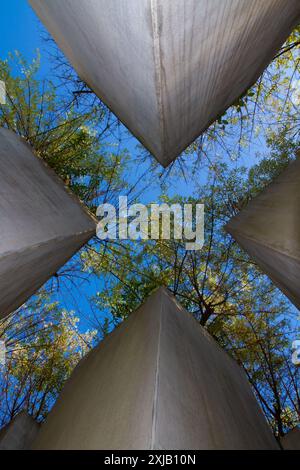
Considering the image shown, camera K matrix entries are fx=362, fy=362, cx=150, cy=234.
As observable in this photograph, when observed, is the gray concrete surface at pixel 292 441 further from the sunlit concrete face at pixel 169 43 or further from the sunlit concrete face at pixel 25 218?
the sunlit concrete face at pixel 169 43

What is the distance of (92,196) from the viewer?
746 centimetres

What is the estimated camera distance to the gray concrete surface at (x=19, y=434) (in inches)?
181

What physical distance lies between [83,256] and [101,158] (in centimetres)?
231

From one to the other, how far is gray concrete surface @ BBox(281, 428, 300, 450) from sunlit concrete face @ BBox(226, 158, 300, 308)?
2.02m

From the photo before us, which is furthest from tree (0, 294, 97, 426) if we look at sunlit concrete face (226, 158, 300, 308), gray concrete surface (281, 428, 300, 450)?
sunlit concrete face (226, 158, 300, 308)

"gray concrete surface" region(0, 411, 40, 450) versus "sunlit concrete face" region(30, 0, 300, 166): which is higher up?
"sunlit concrete face" region(30, 0, 300, 166)

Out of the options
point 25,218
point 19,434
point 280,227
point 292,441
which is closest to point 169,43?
point 25,218

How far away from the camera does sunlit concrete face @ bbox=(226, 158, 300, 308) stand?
3322mm

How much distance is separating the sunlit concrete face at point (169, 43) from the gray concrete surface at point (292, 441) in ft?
13.8

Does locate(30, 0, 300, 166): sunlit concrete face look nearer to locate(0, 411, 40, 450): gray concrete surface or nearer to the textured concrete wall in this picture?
the textured concrete wall

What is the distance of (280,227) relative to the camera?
3660 millimetres

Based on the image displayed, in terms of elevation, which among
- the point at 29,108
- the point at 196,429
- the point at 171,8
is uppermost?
the point at 29,108

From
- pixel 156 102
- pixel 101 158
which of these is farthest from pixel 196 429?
pixel 101 158
